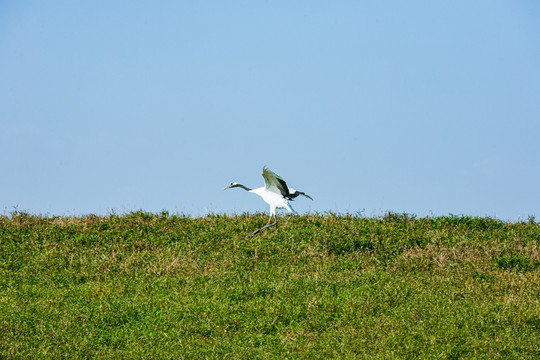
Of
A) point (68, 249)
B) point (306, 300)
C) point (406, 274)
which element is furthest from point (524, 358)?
point (68, 249)

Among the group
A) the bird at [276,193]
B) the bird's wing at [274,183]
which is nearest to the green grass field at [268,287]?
the bird at [276,193]

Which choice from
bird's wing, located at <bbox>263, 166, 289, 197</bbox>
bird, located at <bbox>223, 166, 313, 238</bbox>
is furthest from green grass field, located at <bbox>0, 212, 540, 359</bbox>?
bird's wing, located at <bbox>263, 166, 289, 197</bbox>

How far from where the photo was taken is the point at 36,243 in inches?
637

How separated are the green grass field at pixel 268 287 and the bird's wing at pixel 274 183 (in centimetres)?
185

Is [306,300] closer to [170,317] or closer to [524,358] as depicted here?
[170,317]

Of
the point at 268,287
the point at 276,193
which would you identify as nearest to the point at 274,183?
the point at 276,193

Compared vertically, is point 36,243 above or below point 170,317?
above

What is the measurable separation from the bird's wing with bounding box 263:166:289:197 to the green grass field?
1.85 metres

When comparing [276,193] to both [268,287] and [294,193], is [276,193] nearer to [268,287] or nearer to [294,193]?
[294,193]

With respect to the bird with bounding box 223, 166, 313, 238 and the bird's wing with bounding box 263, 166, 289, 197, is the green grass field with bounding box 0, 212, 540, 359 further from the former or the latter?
the bird's wing with bounding box 263, 166, 289, 197

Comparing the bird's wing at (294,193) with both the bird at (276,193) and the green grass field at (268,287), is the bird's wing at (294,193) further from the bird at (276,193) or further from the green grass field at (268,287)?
the green grass field at (268,287)

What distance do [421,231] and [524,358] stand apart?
8.18m

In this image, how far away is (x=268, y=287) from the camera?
11.9m

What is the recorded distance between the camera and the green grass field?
9.44 meters
